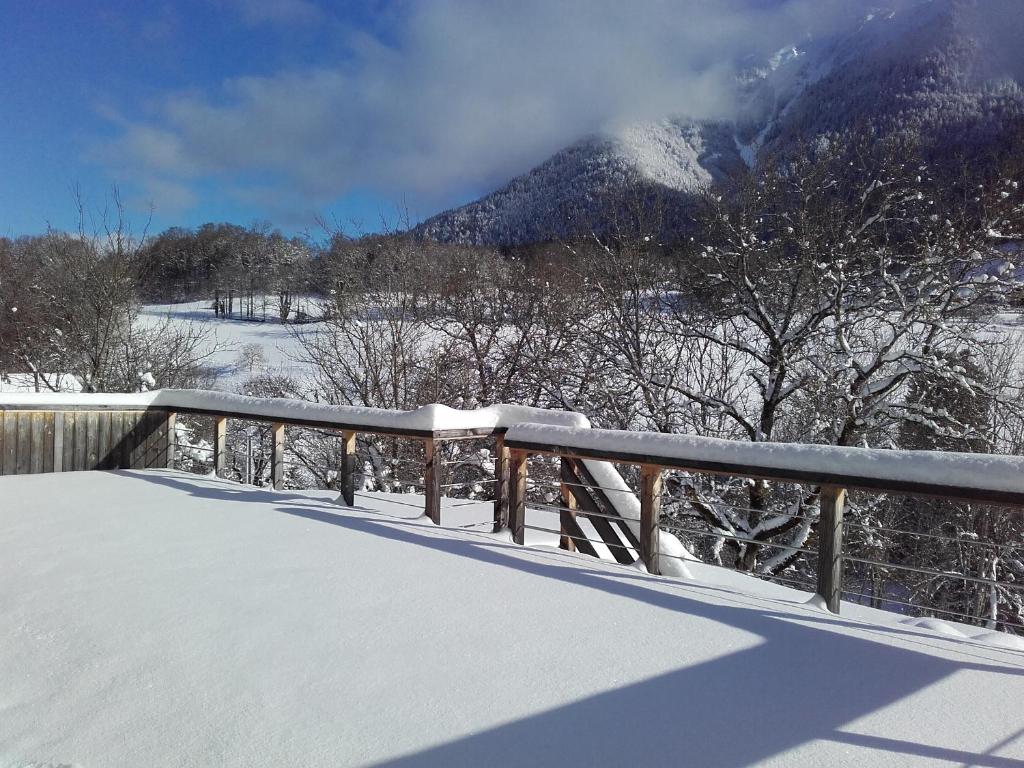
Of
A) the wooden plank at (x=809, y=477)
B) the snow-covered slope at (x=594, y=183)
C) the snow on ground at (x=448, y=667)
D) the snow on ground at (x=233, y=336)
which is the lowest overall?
the snow on ground at (x=448, y=667)

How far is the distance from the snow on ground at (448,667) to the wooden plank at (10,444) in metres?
3.11

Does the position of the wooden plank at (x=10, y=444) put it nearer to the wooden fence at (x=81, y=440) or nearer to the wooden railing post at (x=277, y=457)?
the wooden fence at (x=81, y=440)

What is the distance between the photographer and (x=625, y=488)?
4.42 m

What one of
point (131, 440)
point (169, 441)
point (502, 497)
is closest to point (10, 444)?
point (131, 440)

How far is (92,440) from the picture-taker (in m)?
6.33

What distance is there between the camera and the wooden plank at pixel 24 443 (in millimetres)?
6062

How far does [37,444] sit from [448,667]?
5765 millimetres

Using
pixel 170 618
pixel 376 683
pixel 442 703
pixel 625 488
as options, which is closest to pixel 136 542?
pixel 170 618

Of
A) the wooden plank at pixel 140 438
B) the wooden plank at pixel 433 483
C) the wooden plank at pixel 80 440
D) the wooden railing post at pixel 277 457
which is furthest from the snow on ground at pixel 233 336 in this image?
the wooden plank at pixel 433 483

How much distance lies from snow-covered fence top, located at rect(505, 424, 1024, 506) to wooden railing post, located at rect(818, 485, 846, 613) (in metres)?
0.08

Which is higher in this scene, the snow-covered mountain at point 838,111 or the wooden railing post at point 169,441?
the snow-covered mountain at point 838,111

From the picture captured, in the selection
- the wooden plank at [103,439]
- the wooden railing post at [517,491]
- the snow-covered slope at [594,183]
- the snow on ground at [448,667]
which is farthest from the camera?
the snow-covered slope at [594,183]

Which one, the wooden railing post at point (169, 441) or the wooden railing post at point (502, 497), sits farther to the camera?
the wooden railing post at point (169, 441)

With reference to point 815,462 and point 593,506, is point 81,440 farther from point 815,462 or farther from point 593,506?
point 815,462
